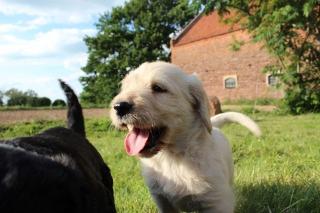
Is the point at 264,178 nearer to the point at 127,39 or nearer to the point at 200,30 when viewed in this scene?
the point at 200,30

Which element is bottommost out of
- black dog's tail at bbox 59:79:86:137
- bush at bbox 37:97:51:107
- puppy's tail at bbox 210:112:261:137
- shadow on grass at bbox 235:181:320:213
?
shadow on grass at bbox 235:181:320:213

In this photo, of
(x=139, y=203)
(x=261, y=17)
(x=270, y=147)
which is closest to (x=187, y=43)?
(x=261, y=17)

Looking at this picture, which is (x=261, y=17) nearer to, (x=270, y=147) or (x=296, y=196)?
(x=270, y=147)

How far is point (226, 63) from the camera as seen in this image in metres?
37.4

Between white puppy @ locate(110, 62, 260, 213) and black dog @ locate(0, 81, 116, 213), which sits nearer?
black dog @ locate(0, 81, 116, 213)

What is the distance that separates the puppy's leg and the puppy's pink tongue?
0.49m

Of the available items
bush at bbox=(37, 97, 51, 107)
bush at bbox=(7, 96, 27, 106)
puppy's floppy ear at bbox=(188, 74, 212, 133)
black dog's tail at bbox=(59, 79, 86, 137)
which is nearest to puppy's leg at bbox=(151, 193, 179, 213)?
puppy's floppy ear at bbox=(188, 74, 212, 133)

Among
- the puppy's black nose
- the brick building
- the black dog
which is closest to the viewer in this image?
the black dog

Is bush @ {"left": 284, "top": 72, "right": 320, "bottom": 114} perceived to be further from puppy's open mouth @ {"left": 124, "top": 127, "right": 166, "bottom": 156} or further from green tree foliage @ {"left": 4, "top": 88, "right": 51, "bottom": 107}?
green tree foliage @ {"left": 4, "top": 88, "right": 51, "bottom": 107}

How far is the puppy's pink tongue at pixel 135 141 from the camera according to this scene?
375 centimetres

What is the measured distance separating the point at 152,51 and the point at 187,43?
5589 millimetres

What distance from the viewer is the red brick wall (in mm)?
34344

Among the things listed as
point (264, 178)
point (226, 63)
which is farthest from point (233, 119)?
point (226, 63)

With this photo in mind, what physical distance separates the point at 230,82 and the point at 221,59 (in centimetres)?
202
